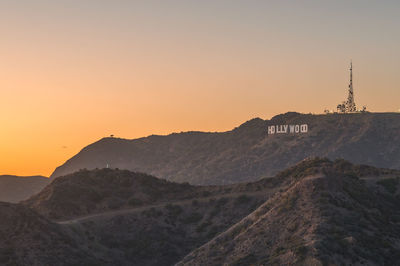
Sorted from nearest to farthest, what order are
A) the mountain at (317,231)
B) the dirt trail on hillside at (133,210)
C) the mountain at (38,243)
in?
1. the mountain at (317,231)
2. the mountain at (38,243)
3. the dirt trail on hillside at (133,210)

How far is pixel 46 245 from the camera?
106 metres

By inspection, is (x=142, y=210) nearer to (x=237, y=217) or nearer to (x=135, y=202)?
(x=135, y=202)

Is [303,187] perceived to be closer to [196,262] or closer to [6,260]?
[196,262]

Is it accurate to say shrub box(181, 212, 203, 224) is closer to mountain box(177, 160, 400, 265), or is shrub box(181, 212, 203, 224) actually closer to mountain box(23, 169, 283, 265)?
mountain box(23, 169, 283, 265)

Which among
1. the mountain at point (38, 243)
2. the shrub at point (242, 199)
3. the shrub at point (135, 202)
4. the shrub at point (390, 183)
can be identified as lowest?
the mountain at point (38, 243)

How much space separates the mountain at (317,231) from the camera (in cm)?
7925

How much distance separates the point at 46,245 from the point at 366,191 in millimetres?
55945

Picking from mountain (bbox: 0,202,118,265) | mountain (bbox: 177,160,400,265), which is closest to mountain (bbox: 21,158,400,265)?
mountain (bbox: 177,160,400,265)

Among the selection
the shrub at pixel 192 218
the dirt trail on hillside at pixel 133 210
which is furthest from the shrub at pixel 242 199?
the shrub at pixel 192 218

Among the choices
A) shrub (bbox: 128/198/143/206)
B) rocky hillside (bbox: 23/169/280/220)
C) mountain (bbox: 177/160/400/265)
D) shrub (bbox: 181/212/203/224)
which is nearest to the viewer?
mountain (bbox: 177/160/400/265)

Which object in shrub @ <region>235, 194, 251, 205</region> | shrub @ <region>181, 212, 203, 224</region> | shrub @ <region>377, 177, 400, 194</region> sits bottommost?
shrub @ <region>181, 212, 203, 224</region>

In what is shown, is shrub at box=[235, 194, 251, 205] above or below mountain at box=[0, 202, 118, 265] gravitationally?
above

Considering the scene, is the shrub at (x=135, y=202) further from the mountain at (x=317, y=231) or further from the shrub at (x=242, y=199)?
the mountain at (x=317, y=231)

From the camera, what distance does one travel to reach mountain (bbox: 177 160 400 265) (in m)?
79.2
